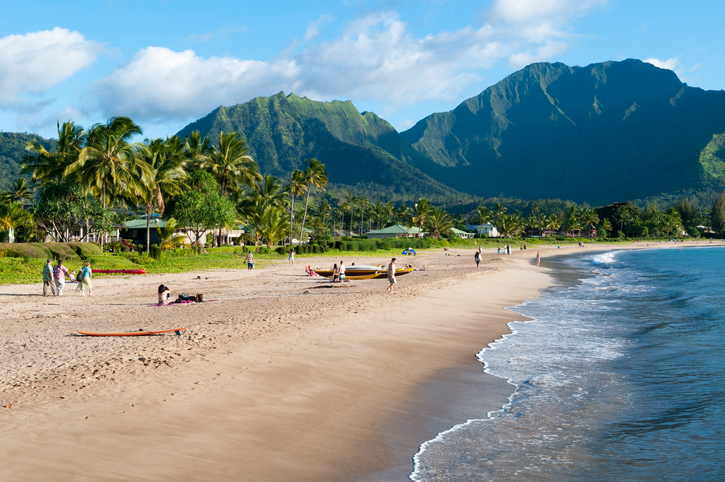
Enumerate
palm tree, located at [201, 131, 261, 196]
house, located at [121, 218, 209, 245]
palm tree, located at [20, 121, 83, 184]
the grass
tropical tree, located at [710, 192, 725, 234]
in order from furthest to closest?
tropical tree, located at [710, 192, 725, 234] < house, located at [121, 218, 209, 245] < palm tree, located at [201, 131, 261, 196] < palm tree, located at [20, 121, 83, 184] < the grass

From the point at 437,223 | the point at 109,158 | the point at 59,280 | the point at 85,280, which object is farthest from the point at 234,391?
the point at 437,223

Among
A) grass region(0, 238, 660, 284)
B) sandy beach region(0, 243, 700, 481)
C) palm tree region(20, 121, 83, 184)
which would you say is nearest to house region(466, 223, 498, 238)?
grass region(0, 238, 660, 284)

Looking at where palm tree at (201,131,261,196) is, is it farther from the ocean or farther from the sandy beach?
the ocean

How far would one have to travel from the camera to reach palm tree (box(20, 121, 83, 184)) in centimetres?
3972

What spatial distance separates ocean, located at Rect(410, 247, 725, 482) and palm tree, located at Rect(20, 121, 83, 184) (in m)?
37.8

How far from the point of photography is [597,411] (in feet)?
24.5

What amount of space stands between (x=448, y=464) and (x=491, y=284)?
22515 mm

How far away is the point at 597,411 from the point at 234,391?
525cm

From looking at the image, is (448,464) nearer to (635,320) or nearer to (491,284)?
(635,320)

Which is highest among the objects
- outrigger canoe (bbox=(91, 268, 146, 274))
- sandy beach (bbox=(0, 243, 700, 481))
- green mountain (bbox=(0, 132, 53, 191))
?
green mountain (bbox=(0, 132, 53, 191))

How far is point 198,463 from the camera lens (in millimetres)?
5148

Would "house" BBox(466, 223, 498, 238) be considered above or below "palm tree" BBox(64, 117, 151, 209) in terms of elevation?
below

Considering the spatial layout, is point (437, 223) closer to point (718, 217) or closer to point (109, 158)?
point (109, 158)

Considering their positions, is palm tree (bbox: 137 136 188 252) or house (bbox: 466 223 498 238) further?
house (bbox: 466 223 498 238)
